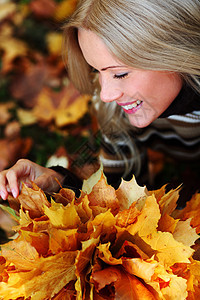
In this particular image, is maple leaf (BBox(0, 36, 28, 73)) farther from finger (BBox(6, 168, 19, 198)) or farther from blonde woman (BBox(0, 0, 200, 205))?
finger (BBox(6, 168, 19, 198))

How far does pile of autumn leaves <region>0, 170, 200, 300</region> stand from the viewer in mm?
573

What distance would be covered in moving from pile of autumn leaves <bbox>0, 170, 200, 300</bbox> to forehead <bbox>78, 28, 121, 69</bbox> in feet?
0.97

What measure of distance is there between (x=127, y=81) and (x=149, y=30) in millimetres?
120

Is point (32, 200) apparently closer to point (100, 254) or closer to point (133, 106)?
point (100, 254)

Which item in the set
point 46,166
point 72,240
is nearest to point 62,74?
point 46,166

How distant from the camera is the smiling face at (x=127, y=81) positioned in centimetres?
83

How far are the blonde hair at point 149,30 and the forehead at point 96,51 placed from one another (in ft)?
0.04

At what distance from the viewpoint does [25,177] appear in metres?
0.80

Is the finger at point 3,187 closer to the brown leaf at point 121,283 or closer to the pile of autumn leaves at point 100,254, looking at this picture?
the pile of autumn leaves at point 100,254

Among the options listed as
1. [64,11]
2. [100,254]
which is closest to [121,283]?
[100,254]

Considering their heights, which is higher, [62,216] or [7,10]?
[62,216]

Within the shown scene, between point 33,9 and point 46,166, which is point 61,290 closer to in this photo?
point 46,166

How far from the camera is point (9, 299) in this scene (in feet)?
1.98

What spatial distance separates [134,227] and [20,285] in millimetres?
202
